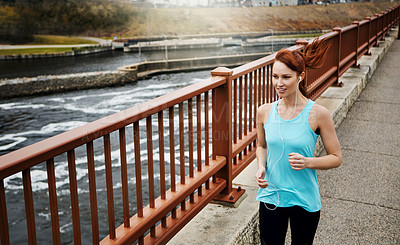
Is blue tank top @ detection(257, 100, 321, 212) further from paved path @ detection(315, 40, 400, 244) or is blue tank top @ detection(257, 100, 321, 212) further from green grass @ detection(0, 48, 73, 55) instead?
green grass @ detection(0, 48, 73, 55)

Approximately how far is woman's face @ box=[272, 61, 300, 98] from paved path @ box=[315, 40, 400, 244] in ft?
5.80

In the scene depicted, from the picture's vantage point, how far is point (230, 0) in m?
105

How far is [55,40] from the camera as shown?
8050cm

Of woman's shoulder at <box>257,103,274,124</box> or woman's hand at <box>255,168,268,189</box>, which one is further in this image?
woman's shoulder at <box>257,103,274,124</box>

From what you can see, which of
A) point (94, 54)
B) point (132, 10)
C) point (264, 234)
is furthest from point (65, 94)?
point (264, 234)

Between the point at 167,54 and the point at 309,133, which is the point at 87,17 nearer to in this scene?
the point at 167,54

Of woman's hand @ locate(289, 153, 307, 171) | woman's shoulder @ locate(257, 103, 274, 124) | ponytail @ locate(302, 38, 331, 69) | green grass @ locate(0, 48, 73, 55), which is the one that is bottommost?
green grass @ locate(0, 48, 73, 55)

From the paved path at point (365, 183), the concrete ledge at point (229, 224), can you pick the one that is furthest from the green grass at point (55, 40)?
the concrete ledge at point (229, 224)

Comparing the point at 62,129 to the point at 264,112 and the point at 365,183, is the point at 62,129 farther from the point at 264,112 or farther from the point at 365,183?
the point at 264,112

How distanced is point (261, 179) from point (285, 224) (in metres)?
0.32

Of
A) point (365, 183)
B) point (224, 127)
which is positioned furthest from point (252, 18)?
point (224, 127)

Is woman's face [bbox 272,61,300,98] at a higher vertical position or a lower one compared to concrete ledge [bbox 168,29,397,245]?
higher

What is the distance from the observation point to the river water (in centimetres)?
1786

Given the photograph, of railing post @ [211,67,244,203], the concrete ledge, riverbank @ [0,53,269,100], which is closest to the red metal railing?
railing post @ [211,67,244,203]
